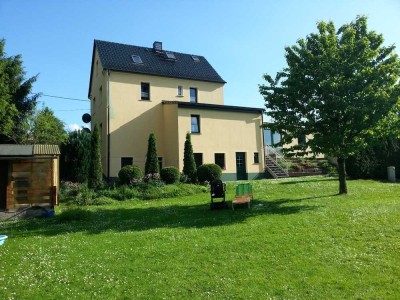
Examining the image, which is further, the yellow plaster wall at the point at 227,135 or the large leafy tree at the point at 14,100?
the yellow plaster wall at the point at 227,135

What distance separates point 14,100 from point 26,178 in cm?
1474

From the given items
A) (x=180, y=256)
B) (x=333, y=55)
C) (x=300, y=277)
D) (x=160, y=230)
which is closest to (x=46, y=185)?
(x=160, y=230)

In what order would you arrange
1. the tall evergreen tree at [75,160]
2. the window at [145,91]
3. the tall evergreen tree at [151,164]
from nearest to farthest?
1. the tall evergreen tree at [151,164]
2. the tall evergreen tree at [75,160]
3. the window at [145,91]

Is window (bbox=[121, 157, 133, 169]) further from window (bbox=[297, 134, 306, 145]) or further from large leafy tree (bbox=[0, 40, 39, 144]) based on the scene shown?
window (bbox=[297, 134, 306, 145])

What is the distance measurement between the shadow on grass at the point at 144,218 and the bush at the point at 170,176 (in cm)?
666

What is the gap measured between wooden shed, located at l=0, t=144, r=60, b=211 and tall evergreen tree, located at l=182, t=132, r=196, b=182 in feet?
33.4

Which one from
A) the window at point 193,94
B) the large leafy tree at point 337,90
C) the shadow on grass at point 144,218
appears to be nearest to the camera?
the shadow on grass at point 144,218

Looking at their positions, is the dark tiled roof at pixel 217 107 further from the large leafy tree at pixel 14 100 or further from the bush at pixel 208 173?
the large leafy tree at pixel 14 100

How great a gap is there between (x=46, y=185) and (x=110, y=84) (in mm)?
13867

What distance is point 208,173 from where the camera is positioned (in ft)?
73.9

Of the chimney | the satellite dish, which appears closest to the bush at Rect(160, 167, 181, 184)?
the satellite dish

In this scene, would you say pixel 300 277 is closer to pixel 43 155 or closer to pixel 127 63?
pixel 43 155

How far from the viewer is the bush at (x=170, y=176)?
859 inches

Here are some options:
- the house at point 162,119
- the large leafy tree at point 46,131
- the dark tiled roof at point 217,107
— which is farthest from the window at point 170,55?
the large leafy tree at point 46,131
